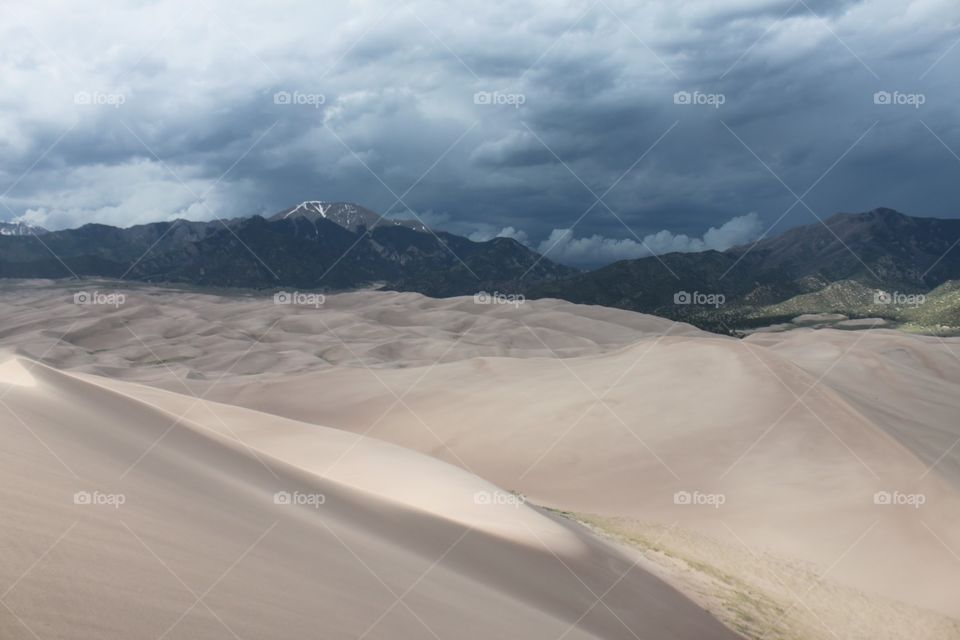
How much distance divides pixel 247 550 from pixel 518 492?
61.5ft

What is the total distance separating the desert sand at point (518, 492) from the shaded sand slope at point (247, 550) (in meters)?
0.04

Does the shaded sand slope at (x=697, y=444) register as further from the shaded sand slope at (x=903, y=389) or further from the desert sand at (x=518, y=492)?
the shaded sand slope at (x=903, y=389)

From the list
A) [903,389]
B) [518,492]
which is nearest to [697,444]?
[518,492]

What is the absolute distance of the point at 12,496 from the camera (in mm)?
6059

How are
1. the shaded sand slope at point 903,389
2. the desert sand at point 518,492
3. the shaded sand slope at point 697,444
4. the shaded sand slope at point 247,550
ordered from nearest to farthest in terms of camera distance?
the shaded sand slope at point 247,550, the desert sand at point 518,492, the shaded sand slope at point 697,444, the shaded sand slope at point 903,389

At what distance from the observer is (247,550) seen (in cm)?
753

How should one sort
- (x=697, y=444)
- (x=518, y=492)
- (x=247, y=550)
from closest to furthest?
(x=247, y=550) → (x=518, y=492) → (x=697, y=444)

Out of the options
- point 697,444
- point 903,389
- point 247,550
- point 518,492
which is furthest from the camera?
point 903,389

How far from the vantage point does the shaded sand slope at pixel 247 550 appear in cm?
527

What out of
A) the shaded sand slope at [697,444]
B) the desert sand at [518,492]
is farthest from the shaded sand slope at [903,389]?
the shaded sand slope at [697,444]

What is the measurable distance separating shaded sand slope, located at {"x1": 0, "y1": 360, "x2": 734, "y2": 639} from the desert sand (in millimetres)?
41

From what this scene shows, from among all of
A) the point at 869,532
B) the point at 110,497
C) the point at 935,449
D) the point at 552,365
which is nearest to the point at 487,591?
the point at 110,497

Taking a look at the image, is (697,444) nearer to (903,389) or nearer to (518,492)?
(518,492)

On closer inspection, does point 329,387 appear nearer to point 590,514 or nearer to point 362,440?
point 362,440
